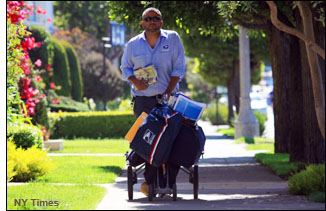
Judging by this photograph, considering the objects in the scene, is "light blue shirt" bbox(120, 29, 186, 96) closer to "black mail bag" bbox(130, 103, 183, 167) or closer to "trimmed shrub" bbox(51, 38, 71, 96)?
"black mail bag" bbox(130, 103, 183, 167)

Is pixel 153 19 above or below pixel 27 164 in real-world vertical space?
above

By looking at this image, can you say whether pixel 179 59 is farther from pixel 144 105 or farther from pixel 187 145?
pixel 187 145

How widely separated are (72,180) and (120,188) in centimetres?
116

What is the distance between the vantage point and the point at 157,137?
6.64m

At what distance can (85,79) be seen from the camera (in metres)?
54.0

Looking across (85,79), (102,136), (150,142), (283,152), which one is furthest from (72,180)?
(85,79)

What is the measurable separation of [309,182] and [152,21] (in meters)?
4.31

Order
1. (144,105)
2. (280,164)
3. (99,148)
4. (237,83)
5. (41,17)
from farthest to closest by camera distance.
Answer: (41,17) → (237,83) → (99,148) → (280,164) → (144,105)

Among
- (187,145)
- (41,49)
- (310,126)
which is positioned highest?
→ (41,49)

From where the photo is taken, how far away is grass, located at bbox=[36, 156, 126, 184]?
11101 millimetres

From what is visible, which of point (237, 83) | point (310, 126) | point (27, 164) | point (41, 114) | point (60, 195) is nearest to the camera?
point (60, 195)

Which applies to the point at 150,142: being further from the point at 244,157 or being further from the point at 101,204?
the point at 244,157

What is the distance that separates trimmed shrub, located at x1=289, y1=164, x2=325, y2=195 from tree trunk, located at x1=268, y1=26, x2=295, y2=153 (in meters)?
5.12

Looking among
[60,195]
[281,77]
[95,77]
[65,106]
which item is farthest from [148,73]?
[95,77]
